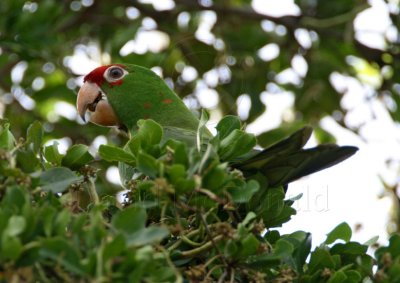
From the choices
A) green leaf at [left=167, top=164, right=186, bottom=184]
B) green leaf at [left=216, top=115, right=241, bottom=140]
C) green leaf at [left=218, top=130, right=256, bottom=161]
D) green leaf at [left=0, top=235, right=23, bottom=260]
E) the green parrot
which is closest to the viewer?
green leaf at [left=0, top=235, right=23, bottom=260]

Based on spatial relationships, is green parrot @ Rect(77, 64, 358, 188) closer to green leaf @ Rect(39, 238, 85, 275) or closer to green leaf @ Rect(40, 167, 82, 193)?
green leaf @ Rect(40, 167, 82, 193)

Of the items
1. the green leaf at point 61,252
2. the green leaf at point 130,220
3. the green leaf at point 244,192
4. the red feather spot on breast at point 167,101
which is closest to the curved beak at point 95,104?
the red feather spot on breast at point 167,101

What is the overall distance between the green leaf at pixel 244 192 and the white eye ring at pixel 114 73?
5.54ft

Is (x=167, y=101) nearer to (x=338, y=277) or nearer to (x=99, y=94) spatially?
(x=99, y=94)

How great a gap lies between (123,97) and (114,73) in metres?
0.12

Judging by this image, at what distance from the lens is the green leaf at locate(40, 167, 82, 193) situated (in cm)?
204

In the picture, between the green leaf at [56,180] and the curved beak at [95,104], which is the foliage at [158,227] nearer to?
the green leaf at [56,180]

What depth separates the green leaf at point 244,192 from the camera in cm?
209

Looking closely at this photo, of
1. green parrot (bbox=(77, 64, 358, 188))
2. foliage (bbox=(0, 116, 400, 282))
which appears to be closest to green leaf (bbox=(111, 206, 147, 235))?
foliage (bbox=(0, 116, 400, 282))

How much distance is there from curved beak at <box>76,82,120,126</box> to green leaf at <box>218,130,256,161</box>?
1474 millimetres

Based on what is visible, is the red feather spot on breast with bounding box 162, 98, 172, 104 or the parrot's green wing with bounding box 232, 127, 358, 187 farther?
the red feather spot on breast with bounding box 162, 98, 172, 104

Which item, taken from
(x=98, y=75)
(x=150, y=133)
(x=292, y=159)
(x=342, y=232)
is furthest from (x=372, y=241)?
(x=98, y=75)

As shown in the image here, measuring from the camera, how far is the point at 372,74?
6160 mm

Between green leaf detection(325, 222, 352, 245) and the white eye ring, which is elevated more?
green leaf detection(325, 222, 352, 245)
